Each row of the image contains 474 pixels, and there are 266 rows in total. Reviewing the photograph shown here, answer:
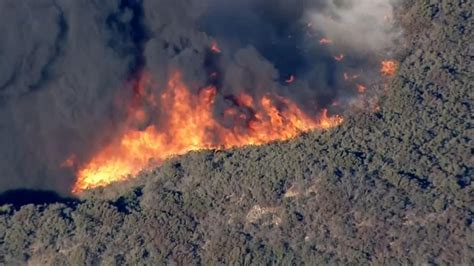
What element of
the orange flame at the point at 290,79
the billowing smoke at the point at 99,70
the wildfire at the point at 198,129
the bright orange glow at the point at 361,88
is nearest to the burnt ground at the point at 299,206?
the wildfire at the point at 198,129

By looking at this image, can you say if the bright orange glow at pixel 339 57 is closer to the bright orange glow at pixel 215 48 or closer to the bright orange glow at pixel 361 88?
Result: the bright orange glow at pixel 361 88

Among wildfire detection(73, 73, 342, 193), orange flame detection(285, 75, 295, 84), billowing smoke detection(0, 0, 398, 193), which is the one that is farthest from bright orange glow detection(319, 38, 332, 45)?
wildfire detection(73, 73, 342, 193)

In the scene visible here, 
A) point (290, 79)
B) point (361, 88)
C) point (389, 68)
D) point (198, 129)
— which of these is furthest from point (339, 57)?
point (198, 129)

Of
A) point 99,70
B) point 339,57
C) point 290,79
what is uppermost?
point 339,57

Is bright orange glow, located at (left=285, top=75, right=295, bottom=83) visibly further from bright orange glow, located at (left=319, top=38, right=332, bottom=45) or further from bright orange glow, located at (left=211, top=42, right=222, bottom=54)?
bright orange glow, located at (left=211, top=42, right=222, bottom=54)

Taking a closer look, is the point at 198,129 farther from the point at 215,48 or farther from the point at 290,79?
the point at 290,79

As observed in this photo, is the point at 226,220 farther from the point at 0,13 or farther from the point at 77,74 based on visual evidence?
the point at 0,13
